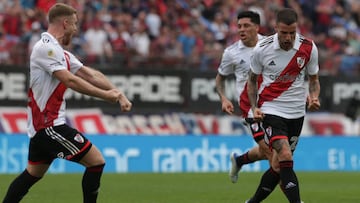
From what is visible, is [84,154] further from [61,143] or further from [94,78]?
[94,78]

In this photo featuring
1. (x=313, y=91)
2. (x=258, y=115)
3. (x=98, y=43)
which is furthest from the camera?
(x=98, y=43)

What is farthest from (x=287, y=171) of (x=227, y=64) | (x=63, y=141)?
(x=227, y=64)

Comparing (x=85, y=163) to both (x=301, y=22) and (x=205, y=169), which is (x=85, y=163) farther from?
(x=301, y=22)

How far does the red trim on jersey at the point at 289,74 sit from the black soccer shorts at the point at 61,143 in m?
2.61

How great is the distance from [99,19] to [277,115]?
12878 mm

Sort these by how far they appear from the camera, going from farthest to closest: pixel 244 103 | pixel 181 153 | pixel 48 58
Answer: pixel 181 153 < pixel 244 103 < pixel 48 58

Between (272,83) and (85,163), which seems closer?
(85,163)

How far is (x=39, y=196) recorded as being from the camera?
559 inches

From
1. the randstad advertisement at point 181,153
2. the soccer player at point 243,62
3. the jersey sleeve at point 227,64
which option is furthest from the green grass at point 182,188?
the jersey sleeve at point 227,64

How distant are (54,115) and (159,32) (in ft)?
49.2

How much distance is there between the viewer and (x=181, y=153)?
75.0ft

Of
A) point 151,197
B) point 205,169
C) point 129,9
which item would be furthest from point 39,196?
point 129,9

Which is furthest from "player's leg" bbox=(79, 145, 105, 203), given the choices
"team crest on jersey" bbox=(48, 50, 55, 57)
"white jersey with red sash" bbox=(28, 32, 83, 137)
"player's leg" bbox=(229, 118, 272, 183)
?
"player's leg" bbox=(229, 118, 272, 183)

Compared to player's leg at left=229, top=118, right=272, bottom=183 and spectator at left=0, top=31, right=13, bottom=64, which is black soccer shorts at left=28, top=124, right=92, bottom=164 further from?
spectator at left=0, top=31, right=13, bottom=64
